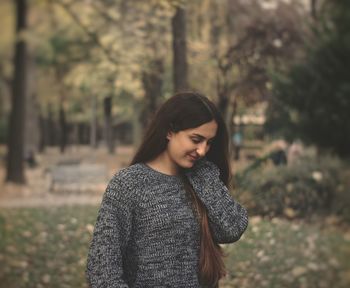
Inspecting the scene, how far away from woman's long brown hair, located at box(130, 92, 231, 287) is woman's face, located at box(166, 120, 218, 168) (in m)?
0.02

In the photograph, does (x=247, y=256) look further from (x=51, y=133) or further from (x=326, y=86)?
(x=51, y=133)

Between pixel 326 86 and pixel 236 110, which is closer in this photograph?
pixel 236 110

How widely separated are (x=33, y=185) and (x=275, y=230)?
13114 millimetres

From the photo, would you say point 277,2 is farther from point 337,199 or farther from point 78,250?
point 78,250

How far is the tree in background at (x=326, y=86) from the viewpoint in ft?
51.7

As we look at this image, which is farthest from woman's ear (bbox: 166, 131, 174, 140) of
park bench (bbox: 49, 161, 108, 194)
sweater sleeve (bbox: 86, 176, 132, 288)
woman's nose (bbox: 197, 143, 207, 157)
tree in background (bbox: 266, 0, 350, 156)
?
park bench (bbox: 49, 161, 108, 194)

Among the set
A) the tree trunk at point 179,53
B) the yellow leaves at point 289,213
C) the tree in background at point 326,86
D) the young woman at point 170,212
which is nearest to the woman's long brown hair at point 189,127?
the young woman at point 170,212

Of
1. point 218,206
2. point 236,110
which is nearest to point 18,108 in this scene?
point 236,110

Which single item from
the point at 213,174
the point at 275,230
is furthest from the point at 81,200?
the point at 213,174

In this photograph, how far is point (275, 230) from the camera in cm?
890

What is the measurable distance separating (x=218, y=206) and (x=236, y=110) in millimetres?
Result: 8524

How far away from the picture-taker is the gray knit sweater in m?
2.43

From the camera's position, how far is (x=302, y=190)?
38.3 feet

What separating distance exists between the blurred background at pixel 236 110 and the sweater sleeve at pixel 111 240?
3.28 metres
